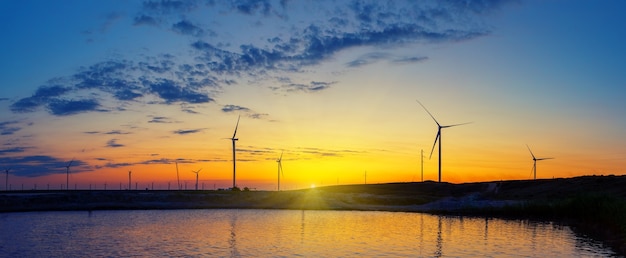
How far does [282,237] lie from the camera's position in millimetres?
42875

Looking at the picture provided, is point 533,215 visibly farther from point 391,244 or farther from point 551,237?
point 391,244

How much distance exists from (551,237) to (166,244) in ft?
98.6

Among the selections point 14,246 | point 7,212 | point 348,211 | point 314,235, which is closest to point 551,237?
point 314,235

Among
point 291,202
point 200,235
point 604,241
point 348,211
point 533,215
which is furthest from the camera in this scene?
point 291,202

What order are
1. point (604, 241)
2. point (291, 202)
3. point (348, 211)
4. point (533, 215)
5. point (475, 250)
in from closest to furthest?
1. point (475, 250)
2. point (604, 241)
3. point (533, 215)
4. point (348, 211)
5. point (291, 202)

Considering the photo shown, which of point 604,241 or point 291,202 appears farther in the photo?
point 291,202

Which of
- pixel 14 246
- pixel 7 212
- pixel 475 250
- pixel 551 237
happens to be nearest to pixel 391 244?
pixel 475 250

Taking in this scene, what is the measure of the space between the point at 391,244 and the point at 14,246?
25.9 metres

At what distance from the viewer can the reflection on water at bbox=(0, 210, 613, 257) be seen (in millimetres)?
35750

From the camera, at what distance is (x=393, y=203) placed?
8400cm

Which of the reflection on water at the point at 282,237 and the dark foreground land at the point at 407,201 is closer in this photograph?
the reflection on water at the point at 282,237

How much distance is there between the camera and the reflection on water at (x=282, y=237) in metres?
35.8

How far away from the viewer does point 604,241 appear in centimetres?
4069

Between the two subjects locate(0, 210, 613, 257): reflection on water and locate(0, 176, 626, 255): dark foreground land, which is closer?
locate(0, 210, 613, 257): reflection on water
